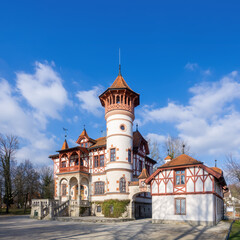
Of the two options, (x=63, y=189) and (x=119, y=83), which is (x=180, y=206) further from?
(x=63, y=189)

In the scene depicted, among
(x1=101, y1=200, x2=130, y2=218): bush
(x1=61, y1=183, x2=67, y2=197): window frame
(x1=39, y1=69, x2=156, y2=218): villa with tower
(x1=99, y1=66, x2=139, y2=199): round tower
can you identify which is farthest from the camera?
(x1=61, y1=183, x2=67, y2=197): window frame

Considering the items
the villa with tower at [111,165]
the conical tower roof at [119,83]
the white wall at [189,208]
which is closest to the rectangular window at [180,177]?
the white wall at [189,208]

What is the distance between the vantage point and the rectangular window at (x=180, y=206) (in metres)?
23.2

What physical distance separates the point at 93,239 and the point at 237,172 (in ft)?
66.9

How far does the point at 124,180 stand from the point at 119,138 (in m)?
4.98

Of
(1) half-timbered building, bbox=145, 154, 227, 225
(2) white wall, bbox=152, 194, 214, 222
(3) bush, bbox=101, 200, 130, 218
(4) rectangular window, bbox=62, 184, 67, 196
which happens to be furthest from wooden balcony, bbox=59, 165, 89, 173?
(2) white wall, bbox=152, 194, 214, 222

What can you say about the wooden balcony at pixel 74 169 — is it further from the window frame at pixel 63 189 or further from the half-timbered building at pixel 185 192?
the half-timbered building at pixel 185 192

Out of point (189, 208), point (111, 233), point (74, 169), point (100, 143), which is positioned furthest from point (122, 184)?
point (111, 233)

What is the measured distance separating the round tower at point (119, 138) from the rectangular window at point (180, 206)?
8039 millimetres

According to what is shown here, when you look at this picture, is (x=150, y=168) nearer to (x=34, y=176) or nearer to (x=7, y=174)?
(x=7, y=174)

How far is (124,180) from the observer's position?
102 ft

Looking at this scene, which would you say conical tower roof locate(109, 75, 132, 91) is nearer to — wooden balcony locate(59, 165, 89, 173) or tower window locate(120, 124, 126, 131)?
tower window locate(120, 124, 126, 131)

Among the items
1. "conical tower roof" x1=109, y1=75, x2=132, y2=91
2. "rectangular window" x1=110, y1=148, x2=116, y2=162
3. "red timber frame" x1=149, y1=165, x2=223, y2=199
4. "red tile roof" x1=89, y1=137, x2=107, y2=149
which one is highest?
"conical tower roof" x1=109, y1=75, x2=132, y2=91

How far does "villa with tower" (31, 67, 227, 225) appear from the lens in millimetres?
22922
